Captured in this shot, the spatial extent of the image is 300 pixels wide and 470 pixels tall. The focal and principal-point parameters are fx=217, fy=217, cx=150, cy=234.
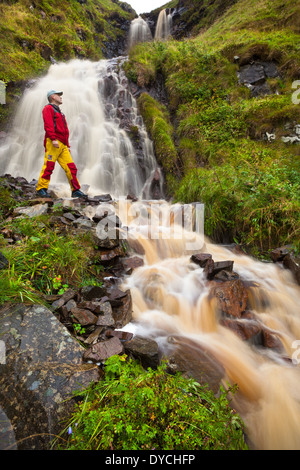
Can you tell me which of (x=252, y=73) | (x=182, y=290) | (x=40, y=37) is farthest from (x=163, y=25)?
(x=182, y=290)

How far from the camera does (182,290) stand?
11.2 feet

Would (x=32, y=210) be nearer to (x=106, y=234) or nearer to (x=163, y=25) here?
(x=106, y=234)

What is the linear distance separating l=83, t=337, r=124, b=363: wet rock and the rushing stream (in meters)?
0.64

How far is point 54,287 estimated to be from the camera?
266cm

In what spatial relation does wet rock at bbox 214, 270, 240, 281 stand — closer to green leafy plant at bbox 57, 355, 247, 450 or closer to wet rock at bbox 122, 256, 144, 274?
wet rock at bbox 122, 256, 144, 274

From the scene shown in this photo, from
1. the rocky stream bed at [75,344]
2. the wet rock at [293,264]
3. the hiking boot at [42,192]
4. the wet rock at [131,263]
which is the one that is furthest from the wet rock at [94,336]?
the hiking boot at [42,192]

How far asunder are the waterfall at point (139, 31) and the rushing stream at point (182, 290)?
22.1 metres

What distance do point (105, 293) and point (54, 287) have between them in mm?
623

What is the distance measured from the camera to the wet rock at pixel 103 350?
5.94 ft

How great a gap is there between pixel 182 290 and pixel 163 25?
100 ft

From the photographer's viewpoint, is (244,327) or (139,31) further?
(139,31)

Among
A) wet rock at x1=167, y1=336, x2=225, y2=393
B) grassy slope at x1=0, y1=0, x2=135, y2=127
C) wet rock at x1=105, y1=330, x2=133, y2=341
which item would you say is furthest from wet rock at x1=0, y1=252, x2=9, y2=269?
grassy slope at x1=0, y1=0, x2=135, y2=127

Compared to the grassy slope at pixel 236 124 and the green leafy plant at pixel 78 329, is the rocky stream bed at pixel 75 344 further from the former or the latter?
the grassy slope at pixel 236 124

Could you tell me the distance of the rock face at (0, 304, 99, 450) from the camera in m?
1.32
